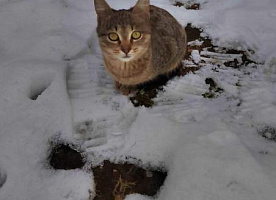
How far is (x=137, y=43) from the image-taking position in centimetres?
212

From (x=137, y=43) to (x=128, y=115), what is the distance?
0.56 metres

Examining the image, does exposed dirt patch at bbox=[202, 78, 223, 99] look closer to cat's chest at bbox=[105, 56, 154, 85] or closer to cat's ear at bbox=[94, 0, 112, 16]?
cat's chest at bbox=[105, 56, 154, 85]

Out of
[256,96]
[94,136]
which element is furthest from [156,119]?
[256,96]

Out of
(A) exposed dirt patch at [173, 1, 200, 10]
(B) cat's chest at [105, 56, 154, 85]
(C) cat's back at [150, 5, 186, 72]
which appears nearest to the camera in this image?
(B) cat's chest at [105, 56, 154, 85]

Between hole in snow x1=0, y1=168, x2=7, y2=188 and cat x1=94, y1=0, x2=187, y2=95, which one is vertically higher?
cat x1=94, y1=0, x2=187, y2=95

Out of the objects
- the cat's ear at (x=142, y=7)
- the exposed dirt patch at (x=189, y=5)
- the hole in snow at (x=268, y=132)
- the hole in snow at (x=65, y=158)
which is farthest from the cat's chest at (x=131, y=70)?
the exposed dirt patch at (x=189, y=5)

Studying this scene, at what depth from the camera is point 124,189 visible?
196 cm

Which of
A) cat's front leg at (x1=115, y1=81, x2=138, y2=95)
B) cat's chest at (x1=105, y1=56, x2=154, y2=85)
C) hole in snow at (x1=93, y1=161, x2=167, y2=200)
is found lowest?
hole in snow at (x1=93, y1=161, x2=167, y2=200)

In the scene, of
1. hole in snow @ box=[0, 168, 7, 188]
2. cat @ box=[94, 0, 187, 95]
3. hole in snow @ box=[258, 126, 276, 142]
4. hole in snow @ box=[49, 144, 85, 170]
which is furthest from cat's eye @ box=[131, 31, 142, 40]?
hole in snow @ box=[0, 168, 7, 188]

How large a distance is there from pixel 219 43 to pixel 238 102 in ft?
2.66

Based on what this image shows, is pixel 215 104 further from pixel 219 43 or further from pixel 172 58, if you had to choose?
pixel 219 43

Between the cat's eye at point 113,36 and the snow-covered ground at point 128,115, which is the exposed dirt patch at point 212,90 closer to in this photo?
the snow-covered ground at point 128,115

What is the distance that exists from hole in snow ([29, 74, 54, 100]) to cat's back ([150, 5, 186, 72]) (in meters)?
0.89

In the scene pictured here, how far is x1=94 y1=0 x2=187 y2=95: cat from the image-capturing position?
2.07 meters
